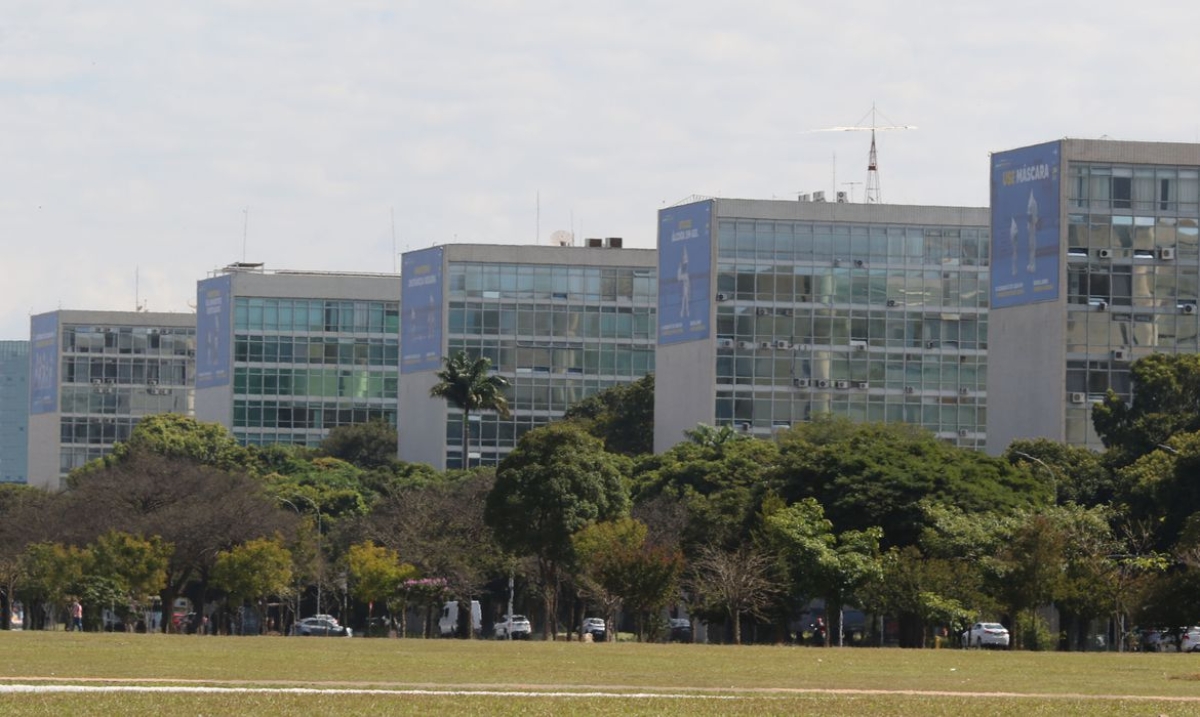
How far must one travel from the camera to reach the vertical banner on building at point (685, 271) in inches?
5482

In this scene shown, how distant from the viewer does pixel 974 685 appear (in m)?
44.0

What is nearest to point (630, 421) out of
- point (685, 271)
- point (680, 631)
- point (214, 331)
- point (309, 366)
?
point (685, 271)

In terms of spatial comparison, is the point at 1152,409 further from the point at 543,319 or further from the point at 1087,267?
the point at 543,319

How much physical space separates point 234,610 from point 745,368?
47147mm

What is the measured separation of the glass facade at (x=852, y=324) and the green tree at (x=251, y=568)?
1908 inches

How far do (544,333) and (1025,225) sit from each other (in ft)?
180

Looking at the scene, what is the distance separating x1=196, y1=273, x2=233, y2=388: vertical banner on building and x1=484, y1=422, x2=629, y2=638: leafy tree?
103m

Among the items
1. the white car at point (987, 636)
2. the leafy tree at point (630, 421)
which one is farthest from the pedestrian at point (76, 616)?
the leafy tree at point (630, 421)

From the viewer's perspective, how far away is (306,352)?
187 m

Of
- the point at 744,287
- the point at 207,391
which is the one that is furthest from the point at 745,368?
the point at 207,391

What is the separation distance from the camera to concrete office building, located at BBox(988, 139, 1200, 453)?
4582 inches

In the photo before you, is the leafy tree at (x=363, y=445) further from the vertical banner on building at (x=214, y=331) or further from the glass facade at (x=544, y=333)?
the vertical banner on building at (x=214, y=331)

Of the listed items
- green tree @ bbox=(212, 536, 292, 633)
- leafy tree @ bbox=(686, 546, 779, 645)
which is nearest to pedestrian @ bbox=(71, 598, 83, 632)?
green tree @ bbox=(212, 536, 292, 633)

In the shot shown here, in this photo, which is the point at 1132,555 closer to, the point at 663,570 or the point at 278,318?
the point at 663,570
